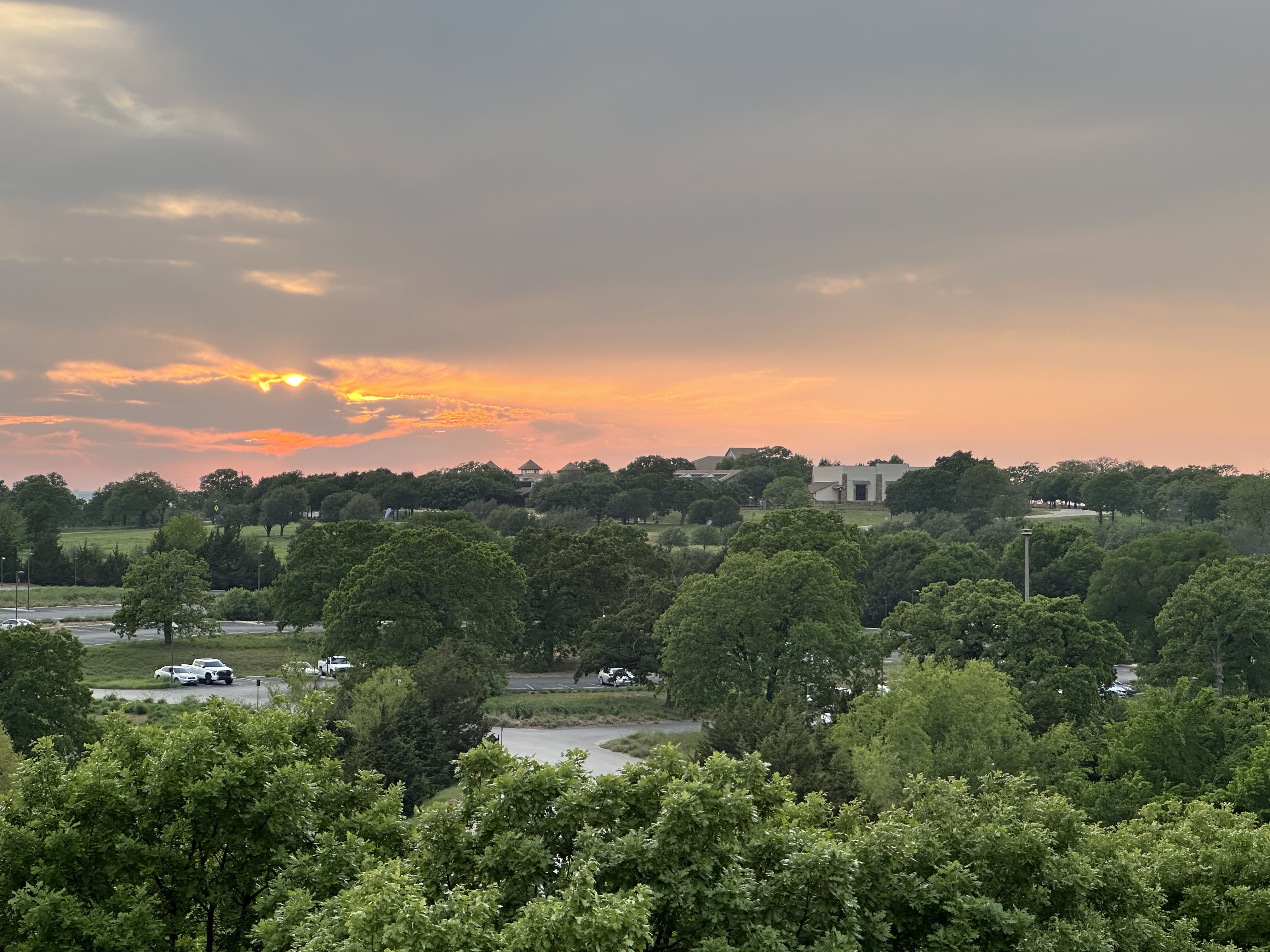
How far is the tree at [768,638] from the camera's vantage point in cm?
4616

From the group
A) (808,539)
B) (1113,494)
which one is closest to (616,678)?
(808,539)

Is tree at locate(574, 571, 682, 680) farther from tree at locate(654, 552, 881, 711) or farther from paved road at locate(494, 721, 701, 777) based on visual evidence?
tree at locate(654, 552, 881, 711)

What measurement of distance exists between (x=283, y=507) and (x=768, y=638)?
115263 millimetres

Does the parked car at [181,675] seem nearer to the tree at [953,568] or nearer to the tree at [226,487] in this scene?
the tree at [953,568]

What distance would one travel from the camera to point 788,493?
495ft

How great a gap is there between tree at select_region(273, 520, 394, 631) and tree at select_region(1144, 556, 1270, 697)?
1677 inches

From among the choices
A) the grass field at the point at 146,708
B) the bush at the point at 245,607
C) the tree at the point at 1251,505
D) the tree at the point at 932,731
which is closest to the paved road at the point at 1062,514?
the tree at the point at 1251,505

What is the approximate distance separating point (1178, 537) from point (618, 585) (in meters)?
33.4

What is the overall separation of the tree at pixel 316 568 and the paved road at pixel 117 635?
30.7 feet

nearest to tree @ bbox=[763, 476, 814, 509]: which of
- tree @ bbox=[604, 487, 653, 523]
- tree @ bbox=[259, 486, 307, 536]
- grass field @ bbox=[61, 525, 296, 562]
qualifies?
tree @ bbox=[604, 487, 653, 523]

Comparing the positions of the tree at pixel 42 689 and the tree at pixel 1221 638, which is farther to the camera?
the tree at pixel 1221 638

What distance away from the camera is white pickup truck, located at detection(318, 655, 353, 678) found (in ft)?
197

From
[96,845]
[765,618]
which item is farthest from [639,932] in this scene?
[765,618]

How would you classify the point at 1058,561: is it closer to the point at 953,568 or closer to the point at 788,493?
the point at 953,568
